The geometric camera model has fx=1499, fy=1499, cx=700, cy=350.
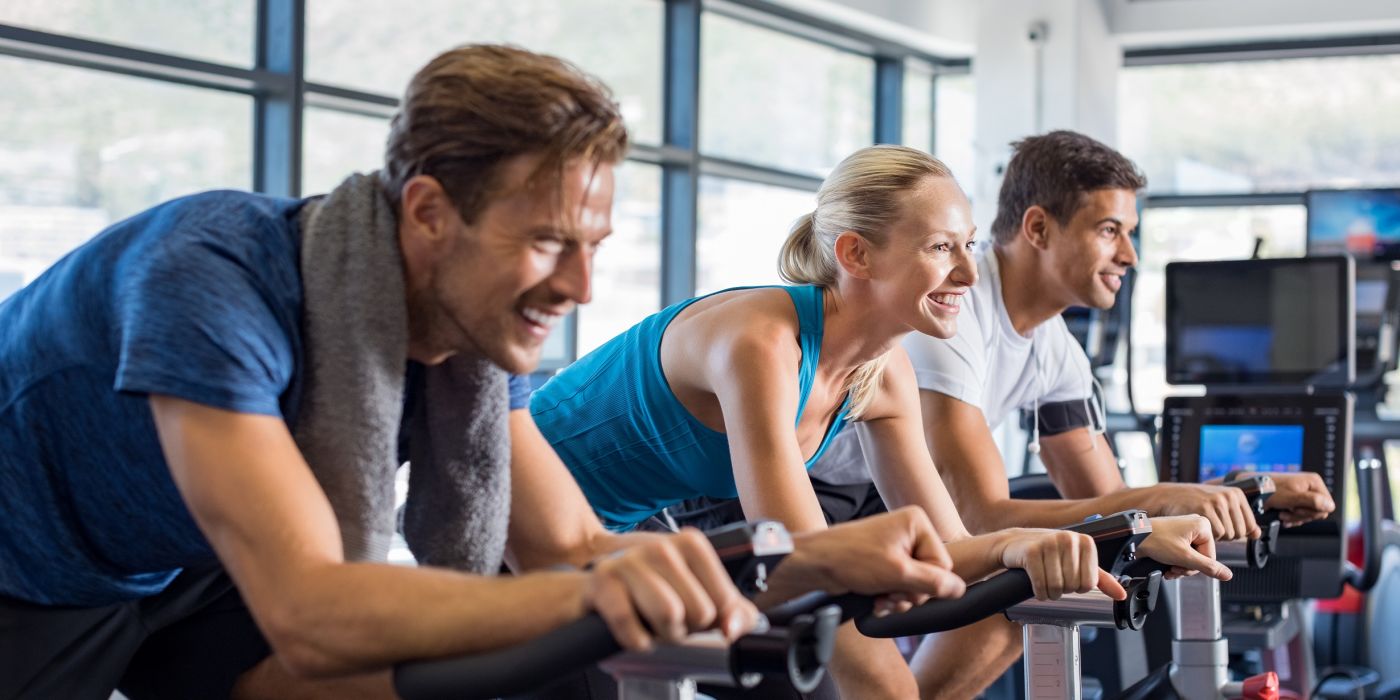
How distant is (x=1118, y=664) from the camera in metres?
3.58

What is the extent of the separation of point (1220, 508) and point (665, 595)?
1.43 metres

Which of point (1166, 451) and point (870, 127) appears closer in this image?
point (1166, 451)

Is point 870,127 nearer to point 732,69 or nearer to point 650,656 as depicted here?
point 732,69

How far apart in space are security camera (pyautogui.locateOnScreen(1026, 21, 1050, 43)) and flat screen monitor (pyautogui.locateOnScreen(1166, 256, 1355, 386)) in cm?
363

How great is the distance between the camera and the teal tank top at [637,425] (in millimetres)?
2154

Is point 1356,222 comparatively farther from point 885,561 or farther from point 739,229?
point 885,561

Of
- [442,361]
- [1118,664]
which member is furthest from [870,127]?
[442,361]

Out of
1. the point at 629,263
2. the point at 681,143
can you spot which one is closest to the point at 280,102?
the point at 629,263

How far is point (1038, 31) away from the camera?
277 inches

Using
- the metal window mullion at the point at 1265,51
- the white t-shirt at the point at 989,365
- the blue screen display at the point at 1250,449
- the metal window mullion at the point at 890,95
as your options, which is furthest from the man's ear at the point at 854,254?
the metal window mullion at the point at 1265,51

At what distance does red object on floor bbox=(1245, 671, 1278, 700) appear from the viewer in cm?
206

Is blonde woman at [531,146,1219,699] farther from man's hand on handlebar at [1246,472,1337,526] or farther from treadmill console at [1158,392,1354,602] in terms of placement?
treadmill console at [1158,392,1354,602]

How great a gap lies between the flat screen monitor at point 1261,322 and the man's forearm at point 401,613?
2.78 meters

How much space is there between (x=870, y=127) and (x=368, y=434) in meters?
6.45
